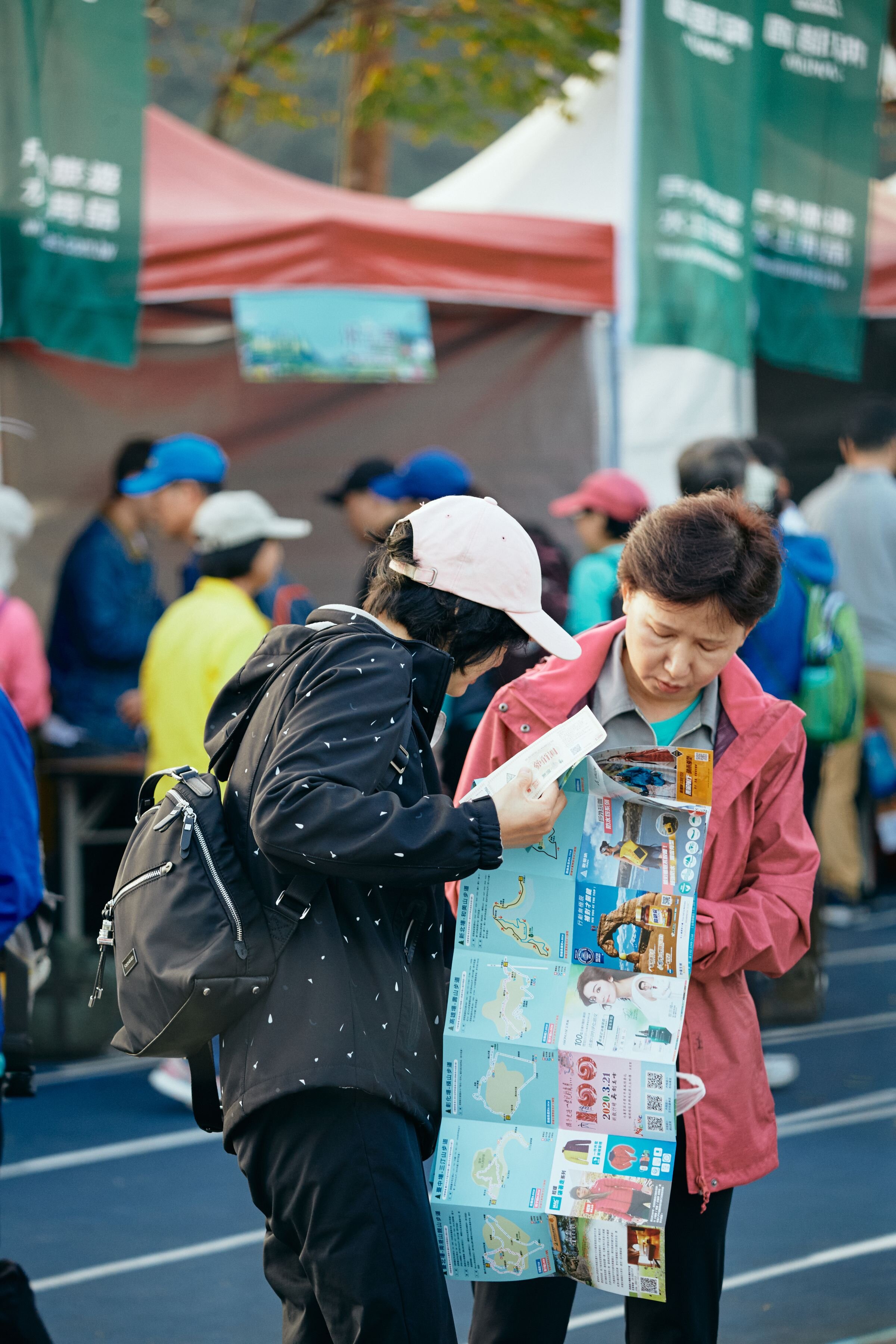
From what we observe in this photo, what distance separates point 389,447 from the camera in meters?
8.34

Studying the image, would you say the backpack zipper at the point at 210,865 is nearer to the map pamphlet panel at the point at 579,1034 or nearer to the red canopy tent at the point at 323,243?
the map pamphlet panel at the point at 579,1034

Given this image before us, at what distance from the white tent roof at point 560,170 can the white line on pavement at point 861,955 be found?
407cm

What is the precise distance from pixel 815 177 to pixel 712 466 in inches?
132

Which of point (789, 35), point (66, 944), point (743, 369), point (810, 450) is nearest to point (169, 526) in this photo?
point (66, 944)

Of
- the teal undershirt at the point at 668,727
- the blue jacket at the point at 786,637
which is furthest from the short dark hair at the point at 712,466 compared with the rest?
the teal undershirt at the point at 668,727

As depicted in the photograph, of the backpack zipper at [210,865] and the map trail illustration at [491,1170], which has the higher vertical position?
the backpack zipper at [210,865]

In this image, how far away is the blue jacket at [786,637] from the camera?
489 centimetres

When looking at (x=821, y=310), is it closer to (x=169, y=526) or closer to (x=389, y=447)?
(x=389, y=447)

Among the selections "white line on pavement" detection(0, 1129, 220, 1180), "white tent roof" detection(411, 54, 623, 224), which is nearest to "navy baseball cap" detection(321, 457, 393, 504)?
"white line on pavement" detection(0, 1129, 220, 1180)

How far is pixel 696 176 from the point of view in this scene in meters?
6.83

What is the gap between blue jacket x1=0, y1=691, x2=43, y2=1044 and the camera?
8.75 feet

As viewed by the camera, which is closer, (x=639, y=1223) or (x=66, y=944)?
(x=639, y=1223)

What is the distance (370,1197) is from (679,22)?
6.05m

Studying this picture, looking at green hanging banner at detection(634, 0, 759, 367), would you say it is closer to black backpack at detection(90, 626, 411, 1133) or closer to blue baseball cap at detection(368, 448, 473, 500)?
blue baseball cap at detection(368, 448, 473, 500)
